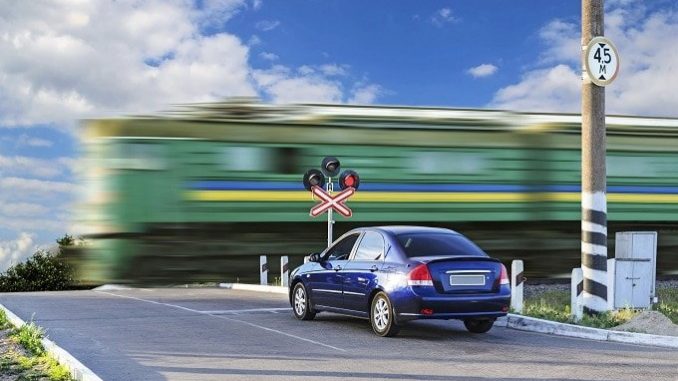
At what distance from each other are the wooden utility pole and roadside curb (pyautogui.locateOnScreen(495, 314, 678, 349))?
178 cm

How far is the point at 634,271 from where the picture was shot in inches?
672

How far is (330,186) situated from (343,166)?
1.41 meters

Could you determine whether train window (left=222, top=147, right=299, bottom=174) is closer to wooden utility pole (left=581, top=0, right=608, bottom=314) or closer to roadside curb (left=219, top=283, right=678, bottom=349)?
wooden utility pole (left=581, top=0, right=608, bottom=314)

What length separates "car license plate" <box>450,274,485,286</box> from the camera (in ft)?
38.7

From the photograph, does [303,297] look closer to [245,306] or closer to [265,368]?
[245,306]

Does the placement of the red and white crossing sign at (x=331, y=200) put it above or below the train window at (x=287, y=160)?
below

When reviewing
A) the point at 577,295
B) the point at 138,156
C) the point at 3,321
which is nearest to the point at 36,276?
the point at 138,156

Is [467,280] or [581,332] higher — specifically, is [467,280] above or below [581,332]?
above

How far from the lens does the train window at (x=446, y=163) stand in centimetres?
2283

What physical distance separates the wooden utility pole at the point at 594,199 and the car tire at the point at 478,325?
2817mm

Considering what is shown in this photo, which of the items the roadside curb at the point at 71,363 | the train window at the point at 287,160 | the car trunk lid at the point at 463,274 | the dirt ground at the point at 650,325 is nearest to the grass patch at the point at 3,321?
the roadside curb at the point at 71,363

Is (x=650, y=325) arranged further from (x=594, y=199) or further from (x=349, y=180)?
(x=349, y=180)

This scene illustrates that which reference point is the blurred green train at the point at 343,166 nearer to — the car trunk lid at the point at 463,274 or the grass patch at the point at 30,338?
the grass patch at the point at 30,338

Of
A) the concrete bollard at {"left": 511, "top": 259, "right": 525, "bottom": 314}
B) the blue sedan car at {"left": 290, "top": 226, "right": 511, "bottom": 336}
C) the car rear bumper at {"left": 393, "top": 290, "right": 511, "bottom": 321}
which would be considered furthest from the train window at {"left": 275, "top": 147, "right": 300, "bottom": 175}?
the car rear bumper at {"left": 393, "top": 290, "right": 511, "bottom": 321}
